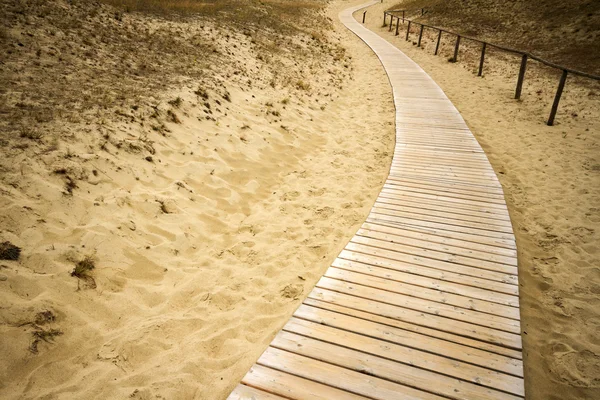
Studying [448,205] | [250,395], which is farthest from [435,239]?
[250,395]

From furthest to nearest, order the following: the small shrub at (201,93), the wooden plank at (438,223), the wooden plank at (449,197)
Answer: the small shrub at (201,93)
the wooden plank at (449,197)
the wooden plank at (438,223)

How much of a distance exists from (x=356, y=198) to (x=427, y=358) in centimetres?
296

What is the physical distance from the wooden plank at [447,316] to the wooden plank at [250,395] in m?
1.15

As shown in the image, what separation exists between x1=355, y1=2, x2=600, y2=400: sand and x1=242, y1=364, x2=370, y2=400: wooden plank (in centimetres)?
166

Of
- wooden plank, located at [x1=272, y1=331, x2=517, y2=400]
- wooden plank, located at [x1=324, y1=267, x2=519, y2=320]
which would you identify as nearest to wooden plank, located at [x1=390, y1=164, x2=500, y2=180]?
wooden plank, located at [x1=324, y1=267, x2=519, y2=320]

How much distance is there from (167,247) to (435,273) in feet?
9.85

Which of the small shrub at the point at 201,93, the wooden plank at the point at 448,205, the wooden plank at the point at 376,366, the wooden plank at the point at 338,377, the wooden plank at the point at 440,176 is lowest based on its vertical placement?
the wooden plank at the point at 338,377

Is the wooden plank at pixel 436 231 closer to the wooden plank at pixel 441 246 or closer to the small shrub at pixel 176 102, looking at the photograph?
the wooden plank at pixel 441 246

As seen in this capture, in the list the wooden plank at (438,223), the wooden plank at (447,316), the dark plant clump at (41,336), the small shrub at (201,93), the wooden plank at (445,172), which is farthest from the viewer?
the small shrub at (201,93)

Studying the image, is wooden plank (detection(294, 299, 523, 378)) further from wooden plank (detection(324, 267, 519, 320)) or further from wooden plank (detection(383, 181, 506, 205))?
wooden plank (detection(383, 181, 506, 205))

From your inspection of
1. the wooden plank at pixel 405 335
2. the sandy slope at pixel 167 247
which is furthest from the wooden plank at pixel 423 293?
→ the sandy slope at pixel 167 247

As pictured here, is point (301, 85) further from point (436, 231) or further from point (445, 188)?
point (436, 231)

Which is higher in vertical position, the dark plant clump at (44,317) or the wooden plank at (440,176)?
the wooden plank at (440,176)

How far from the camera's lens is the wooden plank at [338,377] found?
2.23 meters
